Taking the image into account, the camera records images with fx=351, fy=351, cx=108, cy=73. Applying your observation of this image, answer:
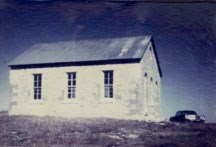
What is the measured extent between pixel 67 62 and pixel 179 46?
157 inches

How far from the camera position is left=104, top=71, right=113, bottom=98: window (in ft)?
28.2

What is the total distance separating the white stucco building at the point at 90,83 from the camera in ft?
27.2

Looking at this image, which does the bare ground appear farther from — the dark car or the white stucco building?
the white stucco building

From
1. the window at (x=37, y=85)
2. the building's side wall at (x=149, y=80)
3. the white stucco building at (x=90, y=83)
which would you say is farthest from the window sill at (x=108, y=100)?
the window at (x=37, y=85)

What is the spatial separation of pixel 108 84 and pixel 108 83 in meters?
0.05

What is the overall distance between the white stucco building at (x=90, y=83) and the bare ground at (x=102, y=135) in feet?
7.96

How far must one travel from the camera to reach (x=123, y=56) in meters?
8.39

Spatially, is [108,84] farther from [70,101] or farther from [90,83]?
[70,101]

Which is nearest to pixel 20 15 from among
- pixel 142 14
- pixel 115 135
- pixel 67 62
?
pixel 142 14

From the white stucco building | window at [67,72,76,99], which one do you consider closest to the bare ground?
the white stucco building

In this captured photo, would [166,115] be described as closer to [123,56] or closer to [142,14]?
[142,14]

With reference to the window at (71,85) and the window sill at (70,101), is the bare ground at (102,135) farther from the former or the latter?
the window at (71,85)

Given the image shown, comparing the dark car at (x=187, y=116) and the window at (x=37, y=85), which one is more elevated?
the window at (x=37, y=85)

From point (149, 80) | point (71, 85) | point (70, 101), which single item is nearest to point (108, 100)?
point (70, 101)
